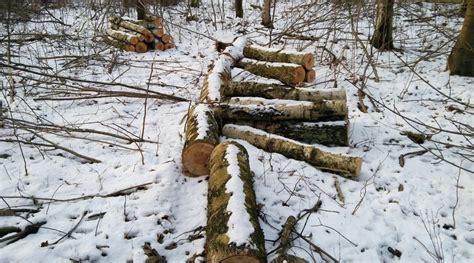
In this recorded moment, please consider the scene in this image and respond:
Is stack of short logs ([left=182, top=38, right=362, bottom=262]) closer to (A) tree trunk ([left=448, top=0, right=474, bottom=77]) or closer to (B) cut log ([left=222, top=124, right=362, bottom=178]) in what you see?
(B) cut log ([left=222, top=124, right=362, bottom=178])

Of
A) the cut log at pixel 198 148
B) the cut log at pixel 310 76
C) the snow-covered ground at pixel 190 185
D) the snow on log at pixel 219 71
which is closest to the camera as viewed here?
the snow-covered ground at pixel 190 185

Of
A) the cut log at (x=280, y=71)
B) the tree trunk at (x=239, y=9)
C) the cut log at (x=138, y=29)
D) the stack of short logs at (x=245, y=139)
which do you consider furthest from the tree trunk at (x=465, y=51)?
the tree trunk at (x=239, y=9)

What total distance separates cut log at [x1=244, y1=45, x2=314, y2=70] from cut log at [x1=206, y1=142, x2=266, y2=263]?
3741 mm

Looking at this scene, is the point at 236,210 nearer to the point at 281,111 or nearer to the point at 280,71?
the point at 281,111

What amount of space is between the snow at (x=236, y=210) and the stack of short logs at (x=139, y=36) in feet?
22.2

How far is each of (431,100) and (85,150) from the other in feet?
18.2

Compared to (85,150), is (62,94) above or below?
above

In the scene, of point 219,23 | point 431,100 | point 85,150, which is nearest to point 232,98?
point 85,150

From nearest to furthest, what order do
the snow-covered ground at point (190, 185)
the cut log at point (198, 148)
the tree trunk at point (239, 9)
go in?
the snow-covered ground at point (190, 185) < the cut log at point (198, 148) < the tree trunk at point (239, 9)

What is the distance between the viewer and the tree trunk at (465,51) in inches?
285

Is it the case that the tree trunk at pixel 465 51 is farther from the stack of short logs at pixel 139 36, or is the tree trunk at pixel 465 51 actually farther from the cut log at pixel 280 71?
the stack of short logs at pixel 139 36

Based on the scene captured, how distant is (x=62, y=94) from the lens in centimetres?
676

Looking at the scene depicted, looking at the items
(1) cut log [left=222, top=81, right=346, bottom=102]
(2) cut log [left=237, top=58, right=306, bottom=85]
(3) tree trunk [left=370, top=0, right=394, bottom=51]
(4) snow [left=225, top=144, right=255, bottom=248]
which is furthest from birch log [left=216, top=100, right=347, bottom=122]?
(3) tree trunk [left=370, top=0, right=394, bottom=51]

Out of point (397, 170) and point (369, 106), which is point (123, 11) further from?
point (397, 170)
